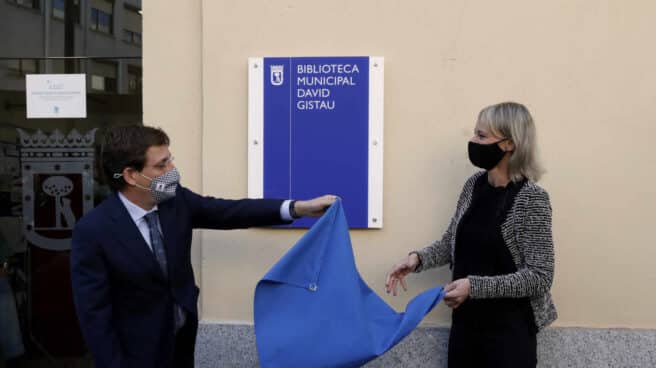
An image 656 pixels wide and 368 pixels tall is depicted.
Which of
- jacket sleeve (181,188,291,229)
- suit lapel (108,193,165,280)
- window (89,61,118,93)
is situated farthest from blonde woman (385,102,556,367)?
window (89,61,118,93)

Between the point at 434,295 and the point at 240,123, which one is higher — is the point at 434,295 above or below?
below

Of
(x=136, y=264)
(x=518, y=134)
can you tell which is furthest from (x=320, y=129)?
(x=136, y=264)

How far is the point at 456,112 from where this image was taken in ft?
11.6

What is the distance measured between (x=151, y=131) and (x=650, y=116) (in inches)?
103

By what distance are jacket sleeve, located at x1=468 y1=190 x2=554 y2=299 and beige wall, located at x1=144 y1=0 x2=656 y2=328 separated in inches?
32.7

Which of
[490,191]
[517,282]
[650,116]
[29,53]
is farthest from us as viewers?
[29,53]

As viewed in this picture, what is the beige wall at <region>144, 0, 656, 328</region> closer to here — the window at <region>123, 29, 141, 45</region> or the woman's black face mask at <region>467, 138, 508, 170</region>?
the window at <region>123, 29, 141, 45</region>

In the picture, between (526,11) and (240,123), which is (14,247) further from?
(526,11)

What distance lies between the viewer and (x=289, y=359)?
107 inches

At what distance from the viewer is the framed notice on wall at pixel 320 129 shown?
3.54 meters

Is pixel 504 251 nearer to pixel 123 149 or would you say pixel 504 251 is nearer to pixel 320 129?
pixel 320 129

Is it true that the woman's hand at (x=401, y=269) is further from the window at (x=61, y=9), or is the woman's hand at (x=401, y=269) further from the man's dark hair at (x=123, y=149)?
the window at (x=61, y=9)

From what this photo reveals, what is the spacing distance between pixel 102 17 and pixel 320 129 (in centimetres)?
174

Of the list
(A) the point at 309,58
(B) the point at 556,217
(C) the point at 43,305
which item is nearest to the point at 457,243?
(B) the point at 556,217
